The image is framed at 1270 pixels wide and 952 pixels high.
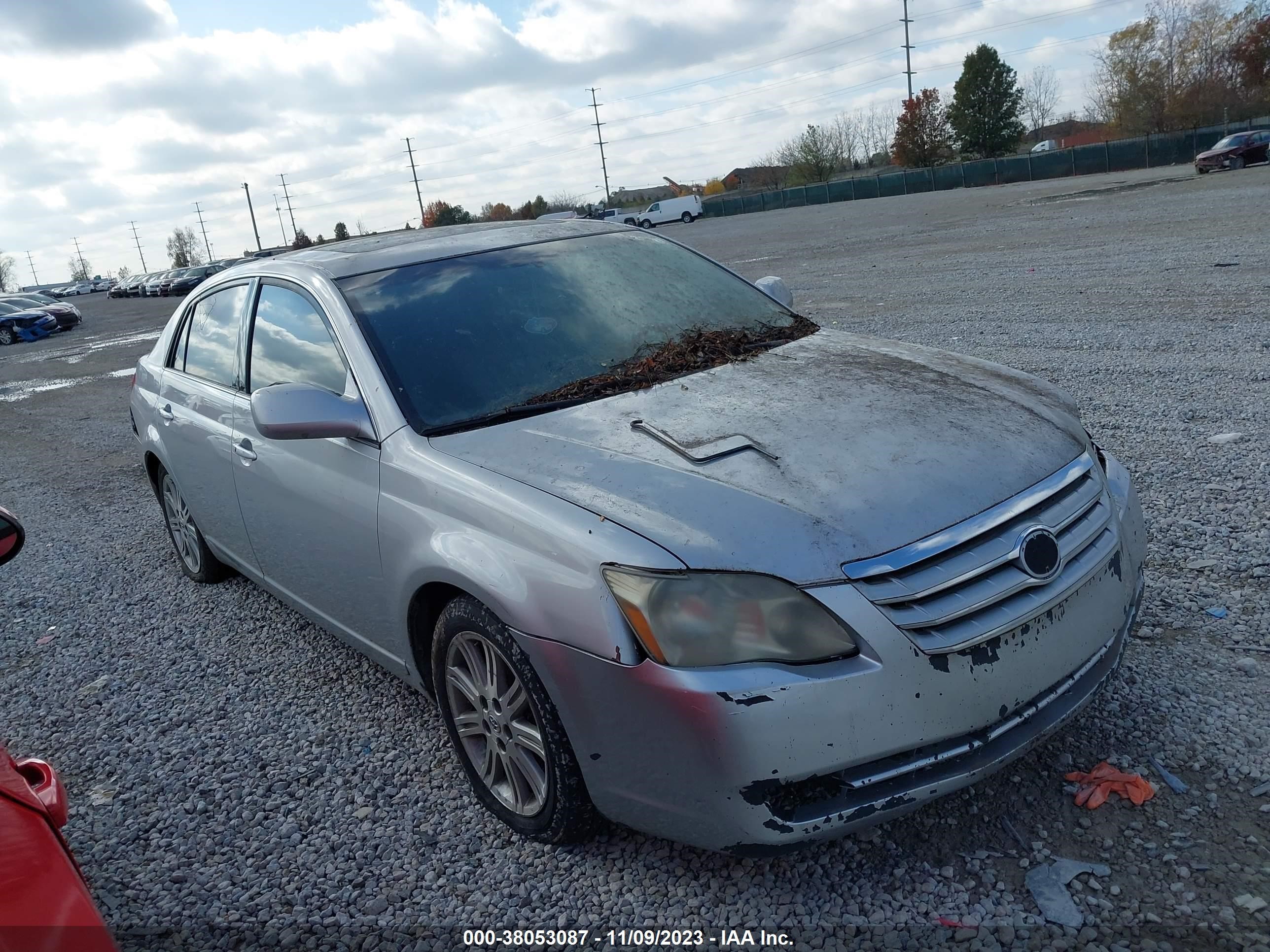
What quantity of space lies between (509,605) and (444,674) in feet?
1.90

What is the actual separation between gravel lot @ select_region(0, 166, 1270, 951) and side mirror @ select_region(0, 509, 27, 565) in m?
1.36

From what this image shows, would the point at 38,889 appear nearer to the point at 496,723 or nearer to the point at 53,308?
the point at 496,723

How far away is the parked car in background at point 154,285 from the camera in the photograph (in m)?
59.3

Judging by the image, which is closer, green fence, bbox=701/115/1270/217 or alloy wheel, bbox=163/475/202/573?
alloy wheel, bbox=163/475/202/573

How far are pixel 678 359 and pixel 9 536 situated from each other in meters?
2.16

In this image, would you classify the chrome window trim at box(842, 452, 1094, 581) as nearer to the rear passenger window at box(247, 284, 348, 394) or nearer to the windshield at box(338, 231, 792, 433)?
the windshield at box(338, 231, 792, 433)

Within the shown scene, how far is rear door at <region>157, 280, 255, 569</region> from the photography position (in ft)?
13.9

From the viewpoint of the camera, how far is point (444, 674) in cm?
296

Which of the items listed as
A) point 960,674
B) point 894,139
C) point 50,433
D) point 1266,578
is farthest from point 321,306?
point 894,139

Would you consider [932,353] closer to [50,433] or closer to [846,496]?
[846,496]

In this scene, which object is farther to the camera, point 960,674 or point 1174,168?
point 1174,168

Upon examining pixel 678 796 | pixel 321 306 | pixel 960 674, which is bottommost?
pixel 678 796

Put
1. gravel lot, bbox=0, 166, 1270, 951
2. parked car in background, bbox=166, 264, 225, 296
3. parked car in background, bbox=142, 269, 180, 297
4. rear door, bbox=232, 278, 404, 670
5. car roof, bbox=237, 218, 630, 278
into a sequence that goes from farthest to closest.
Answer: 1. parked car in background, bbox=142, 269, 180, 297
2. parked car in background, bbox=166, 264, 225, 296
3. car roof, bbox=237, 218, 630, 278
4. rear door, bbox=232, 278, 404, 670
5. gravel lot, bbox=0, 166, 1270, 951

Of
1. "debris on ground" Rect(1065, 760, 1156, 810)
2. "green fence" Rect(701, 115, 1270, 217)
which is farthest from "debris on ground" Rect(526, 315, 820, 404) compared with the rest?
"green fence" Rect(701, 115, 1270, 217)
